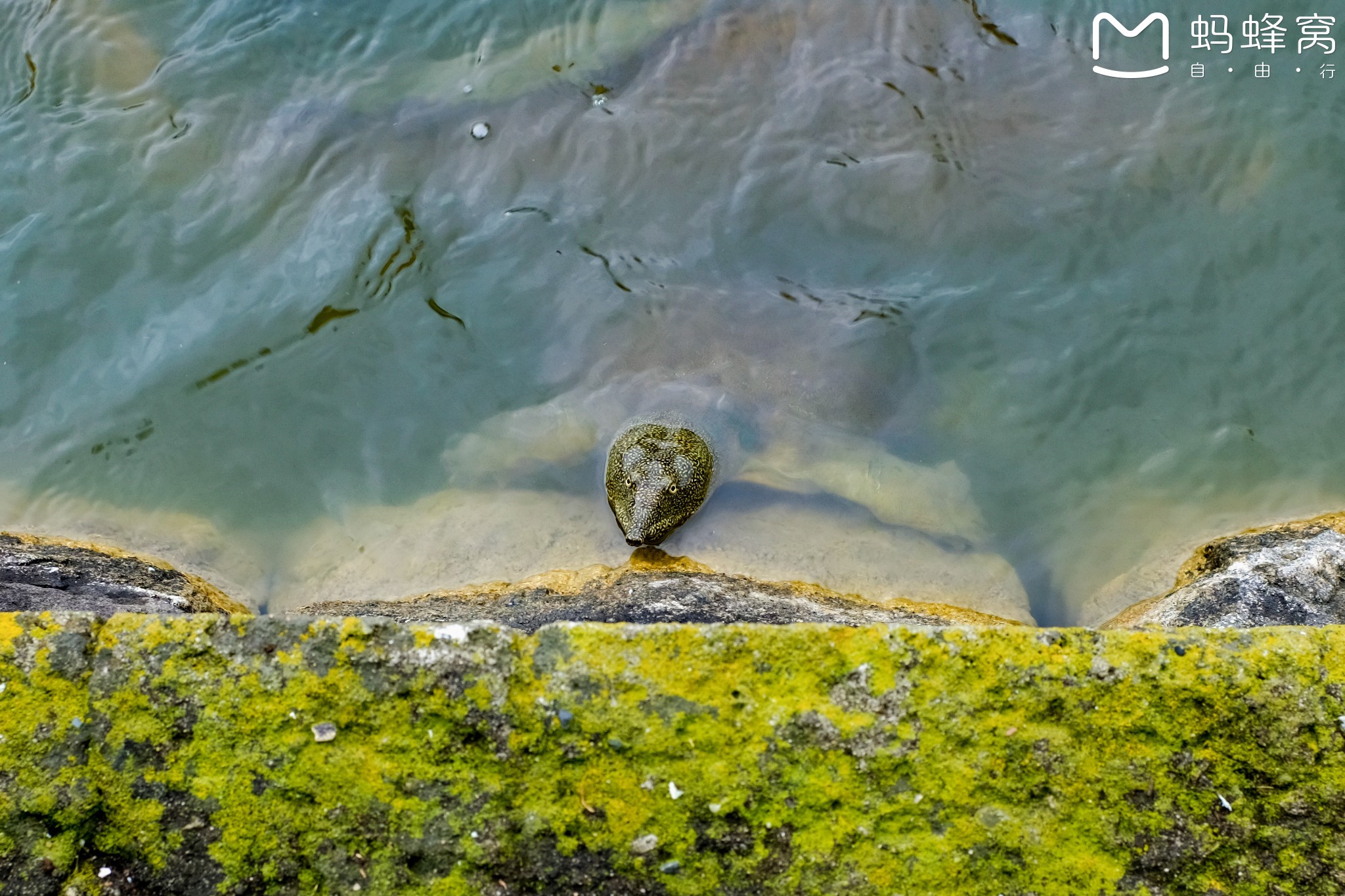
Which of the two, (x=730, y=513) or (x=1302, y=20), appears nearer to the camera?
(x=730, y=513)

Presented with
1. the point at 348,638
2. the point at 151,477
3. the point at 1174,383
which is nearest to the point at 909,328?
the point at 1174,383

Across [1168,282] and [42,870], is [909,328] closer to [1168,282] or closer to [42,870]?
[1168,282]

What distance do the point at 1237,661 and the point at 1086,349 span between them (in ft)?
9.88

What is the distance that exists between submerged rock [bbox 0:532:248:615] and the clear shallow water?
357 millimetres

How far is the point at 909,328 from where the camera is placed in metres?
5.51

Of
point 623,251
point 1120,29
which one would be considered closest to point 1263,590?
point 623,251

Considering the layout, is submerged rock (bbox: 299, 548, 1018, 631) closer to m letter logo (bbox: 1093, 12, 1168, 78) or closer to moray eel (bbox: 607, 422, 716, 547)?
moray eel (bbox: 607, 422, 716, 547)

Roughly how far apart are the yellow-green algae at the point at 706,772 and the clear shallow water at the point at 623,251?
199 centimetres

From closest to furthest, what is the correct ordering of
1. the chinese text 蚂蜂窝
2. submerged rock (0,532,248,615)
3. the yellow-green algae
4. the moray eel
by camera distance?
1. the yellow-green algae
2. submerged rock (0,532,248,615)
3. the moray eel
4. the chinese text 蚂蜂窝

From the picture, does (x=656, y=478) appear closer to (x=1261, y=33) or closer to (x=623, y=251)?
(x=623, y=251)

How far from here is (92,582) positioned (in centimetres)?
407

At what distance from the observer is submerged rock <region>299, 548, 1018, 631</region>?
367 cm

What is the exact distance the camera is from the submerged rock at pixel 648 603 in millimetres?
3668

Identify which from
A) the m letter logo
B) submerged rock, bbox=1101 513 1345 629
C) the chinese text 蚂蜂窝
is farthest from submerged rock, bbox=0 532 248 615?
the chinese text 蚂蜂窝
